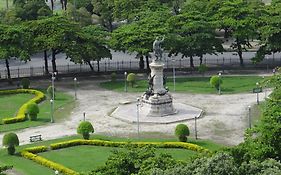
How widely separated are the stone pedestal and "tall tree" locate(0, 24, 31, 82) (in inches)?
648

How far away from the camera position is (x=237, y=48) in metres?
75.2

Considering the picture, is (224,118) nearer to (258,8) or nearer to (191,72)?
(191,72)

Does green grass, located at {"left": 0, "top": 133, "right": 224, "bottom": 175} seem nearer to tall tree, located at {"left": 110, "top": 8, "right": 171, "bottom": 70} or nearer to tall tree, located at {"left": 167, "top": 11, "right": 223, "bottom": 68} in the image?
tall tree, located at {"left": 110, "top": 8, "right": 171, "bottom": 70}

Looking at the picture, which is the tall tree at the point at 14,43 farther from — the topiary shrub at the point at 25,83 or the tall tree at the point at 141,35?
the tall tree at the point at 141,35

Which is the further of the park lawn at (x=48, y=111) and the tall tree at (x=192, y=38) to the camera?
the tall tree at (x=192, y=38)

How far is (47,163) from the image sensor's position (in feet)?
142

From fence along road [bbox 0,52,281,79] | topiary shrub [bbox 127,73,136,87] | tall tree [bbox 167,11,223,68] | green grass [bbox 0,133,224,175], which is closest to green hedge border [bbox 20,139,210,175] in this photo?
green grass [bbox 0,133,224,175]

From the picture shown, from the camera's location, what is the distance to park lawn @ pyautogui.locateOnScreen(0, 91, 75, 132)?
177 feet

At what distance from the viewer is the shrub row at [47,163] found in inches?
1619

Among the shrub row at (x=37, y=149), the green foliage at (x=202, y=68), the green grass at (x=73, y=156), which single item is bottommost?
the green grass at (x=73, y=156)

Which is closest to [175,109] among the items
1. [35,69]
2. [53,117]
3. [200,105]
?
[200,105]

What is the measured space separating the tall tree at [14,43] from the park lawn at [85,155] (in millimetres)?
21554

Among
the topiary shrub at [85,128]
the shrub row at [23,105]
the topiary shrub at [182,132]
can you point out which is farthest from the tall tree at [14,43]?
the topiary shrub at [182,132]

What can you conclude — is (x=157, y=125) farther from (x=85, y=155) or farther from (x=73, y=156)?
(x=73, y=156)
